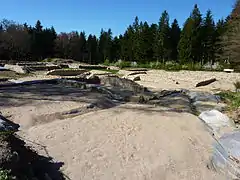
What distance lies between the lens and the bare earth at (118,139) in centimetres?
451

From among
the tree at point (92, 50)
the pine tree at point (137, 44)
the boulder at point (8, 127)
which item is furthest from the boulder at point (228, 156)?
the tree at point (92, 50)

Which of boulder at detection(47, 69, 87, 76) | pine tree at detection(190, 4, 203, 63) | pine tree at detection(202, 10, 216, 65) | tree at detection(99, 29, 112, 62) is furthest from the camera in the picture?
tree at detection(99, 29, 112, 62)

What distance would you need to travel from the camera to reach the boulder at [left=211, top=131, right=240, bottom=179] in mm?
4562

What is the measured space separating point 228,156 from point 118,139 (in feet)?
7.07

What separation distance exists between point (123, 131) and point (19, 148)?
95.9 inches

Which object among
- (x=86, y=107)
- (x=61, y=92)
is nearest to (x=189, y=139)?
(x=86, y=107)

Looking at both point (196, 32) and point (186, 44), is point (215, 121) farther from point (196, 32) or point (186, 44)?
point (196, 32)

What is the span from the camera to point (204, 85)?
17734mm

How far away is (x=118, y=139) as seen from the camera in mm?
5695

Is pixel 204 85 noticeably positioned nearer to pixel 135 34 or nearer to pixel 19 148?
pixel 19 148

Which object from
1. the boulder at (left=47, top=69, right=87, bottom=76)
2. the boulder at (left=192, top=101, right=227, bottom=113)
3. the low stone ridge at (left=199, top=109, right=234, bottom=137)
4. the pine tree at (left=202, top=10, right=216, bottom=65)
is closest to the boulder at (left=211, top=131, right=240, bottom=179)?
the low stone ridge at (left=199, top=109, right=234, bottom=137)

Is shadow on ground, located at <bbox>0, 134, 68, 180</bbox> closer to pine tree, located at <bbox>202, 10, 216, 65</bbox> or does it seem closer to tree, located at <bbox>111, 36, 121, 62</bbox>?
pine tree, located at <bbox>202, 10, 216, 65</bbox>

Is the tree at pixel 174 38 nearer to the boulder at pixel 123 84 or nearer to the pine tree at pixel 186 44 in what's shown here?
the pine tree at pixel 186 44

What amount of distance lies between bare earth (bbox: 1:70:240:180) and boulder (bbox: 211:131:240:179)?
0.55 ft
